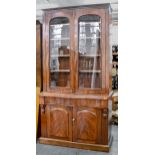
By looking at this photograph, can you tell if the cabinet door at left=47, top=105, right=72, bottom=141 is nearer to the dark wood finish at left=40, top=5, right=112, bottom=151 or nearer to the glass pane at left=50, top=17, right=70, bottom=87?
the dark wood finish at left=40, top=5, right=112, bottom=151

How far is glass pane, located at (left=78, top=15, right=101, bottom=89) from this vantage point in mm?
1708

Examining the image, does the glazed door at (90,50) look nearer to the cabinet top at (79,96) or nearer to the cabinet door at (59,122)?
the cabinet top at (79,96)

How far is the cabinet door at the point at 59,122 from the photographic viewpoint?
1747 millimetres

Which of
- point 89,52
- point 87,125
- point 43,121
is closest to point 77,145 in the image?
point 87,125

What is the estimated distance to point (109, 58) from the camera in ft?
5.39

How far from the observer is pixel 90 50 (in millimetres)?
1764

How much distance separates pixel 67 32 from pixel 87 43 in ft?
0.74

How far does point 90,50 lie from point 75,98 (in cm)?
48

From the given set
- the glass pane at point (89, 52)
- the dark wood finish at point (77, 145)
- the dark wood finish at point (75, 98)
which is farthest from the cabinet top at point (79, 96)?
the dark wood finish at point (77, 145)

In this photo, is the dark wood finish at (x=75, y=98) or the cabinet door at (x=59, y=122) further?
the cabinet door at (x=59, y=122)
